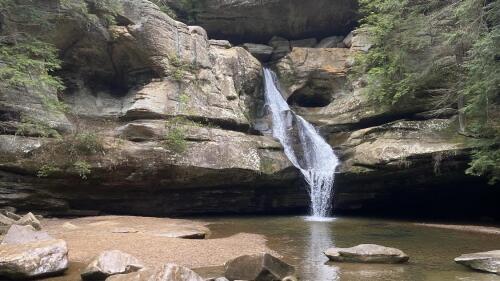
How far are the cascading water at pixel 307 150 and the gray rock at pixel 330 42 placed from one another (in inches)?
262

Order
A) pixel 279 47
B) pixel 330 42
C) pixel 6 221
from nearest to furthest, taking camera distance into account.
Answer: pixel 6 221 → pixel 279 47 → pixel 330 42

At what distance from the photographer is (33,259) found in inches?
309

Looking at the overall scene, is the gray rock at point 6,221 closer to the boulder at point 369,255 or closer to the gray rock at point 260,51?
the boulder at point 369,255

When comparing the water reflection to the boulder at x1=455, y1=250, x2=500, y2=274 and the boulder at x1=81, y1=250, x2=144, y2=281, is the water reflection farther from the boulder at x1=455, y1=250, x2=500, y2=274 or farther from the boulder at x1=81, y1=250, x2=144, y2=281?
the boulder at x1=81, y1=250, x2=144, y2=281

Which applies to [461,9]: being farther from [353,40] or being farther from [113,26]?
[113,26]

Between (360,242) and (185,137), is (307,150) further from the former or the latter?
(360,242)

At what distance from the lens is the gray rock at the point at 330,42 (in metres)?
29.8

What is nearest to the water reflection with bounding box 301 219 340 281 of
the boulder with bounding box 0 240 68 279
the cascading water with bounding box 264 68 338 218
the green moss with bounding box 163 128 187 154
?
the cascading water with bounding box 264 68 338 218

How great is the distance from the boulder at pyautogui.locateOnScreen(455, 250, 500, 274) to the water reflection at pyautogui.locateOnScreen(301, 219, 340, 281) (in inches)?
112

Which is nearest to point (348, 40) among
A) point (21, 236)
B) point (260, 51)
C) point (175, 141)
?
point (260, 51)

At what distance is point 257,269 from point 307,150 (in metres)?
15.2

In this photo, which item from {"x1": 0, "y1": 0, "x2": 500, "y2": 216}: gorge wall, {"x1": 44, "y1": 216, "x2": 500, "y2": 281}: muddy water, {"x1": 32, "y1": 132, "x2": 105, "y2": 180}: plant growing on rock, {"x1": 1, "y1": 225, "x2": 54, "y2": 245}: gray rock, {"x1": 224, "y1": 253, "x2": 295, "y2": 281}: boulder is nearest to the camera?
{"x1": 224, "y1": 253, "x2": 295, "y2": 281}: boulder

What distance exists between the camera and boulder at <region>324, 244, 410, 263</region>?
32.1ft

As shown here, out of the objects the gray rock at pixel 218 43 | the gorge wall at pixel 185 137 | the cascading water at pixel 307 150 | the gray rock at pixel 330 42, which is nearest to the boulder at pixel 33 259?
the gorge wall at pixel 185 137
